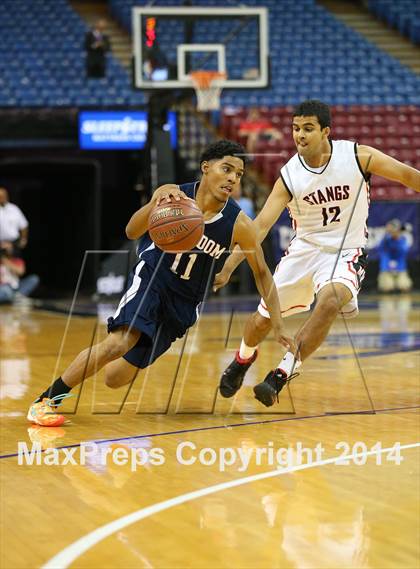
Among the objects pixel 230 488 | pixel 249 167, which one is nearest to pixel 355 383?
pixel 230 488

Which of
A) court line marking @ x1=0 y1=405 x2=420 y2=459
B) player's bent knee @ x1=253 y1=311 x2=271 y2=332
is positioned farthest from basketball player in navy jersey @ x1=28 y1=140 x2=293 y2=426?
player's bent knee @ x1=253 y1=311 x2=271 y2=332

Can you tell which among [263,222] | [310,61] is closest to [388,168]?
[263,222]

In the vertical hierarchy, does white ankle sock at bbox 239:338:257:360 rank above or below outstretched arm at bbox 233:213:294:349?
below

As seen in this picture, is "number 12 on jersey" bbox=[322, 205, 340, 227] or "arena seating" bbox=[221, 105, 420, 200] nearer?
"number 12 on jersey" bbox=[322, 205, 340, 227]

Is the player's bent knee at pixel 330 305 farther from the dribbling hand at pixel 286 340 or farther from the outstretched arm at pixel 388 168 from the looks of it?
the outstretched arm at pixel 388 168

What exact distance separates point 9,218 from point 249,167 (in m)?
5.09

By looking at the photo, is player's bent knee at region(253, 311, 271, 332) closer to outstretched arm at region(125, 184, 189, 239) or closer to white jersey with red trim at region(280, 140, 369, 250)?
white jersey with red trim at region(280, 140, 369, 250)

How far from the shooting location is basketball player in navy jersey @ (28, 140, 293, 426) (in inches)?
242

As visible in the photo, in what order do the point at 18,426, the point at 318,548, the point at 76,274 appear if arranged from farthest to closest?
the point at 76,274 < the point at 18,426 < the point at 318,548

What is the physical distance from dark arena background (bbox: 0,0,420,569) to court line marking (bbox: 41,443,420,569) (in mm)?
12

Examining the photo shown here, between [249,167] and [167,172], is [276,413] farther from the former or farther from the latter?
[249,167]

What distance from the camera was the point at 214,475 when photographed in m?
4.76

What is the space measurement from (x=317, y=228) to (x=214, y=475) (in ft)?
8.27

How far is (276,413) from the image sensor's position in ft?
21.5
